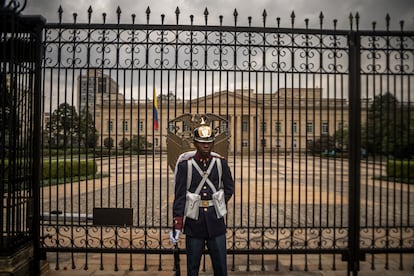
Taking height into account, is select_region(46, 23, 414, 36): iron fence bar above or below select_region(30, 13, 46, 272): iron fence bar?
above

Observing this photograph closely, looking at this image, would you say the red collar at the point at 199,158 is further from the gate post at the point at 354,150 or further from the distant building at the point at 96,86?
the gate post at the point at 354,150

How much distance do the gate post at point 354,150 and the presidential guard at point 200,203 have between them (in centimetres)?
237

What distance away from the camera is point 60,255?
520 centimetres

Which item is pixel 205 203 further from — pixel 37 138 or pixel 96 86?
pixel 96 86

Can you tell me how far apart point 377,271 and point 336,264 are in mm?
587

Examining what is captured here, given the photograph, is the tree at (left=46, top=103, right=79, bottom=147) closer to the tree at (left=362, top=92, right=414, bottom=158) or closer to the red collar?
the red collar

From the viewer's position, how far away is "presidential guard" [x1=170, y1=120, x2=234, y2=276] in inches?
127

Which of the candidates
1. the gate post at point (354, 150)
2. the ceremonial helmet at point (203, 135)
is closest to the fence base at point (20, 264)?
the ceremonial helmet at point (203, 135)

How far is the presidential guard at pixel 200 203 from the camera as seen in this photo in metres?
3.23

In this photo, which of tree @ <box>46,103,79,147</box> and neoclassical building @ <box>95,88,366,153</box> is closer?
tree @ <box>46,103,79,147</box>

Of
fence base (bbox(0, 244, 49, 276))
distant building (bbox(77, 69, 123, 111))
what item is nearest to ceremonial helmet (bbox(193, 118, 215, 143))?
distant building (bbox(77, 69, 123, 111))

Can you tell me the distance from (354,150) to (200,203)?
2.70m

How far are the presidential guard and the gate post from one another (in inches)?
93.3

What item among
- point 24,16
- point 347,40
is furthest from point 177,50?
point 347,40
